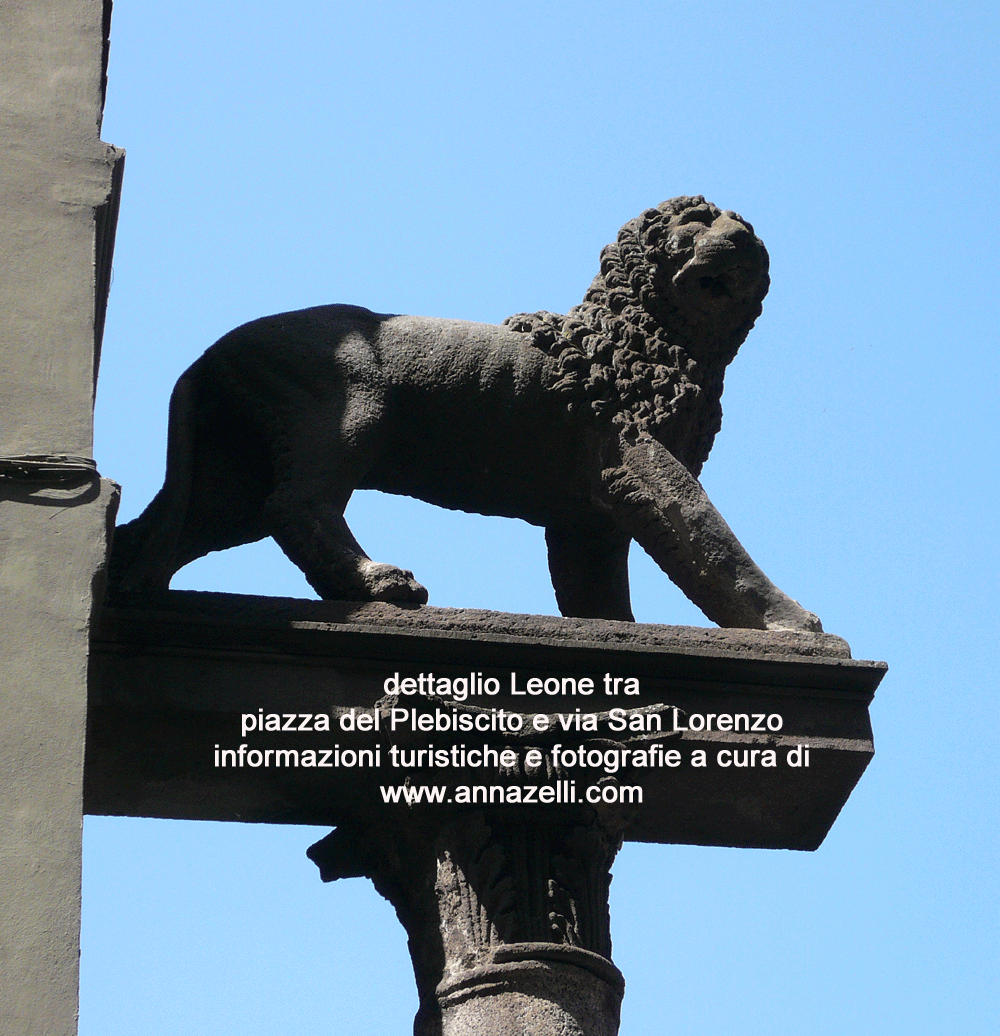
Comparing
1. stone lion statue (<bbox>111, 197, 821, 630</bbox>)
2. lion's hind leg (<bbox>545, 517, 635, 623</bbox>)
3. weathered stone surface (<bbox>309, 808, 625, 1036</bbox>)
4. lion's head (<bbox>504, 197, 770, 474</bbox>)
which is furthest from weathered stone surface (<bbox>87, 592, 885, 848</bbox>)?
lion's head (<bbox>504, 197, 770, 474</bbox>)

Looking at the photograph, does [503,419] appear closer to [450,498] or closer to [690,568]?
[450,498]

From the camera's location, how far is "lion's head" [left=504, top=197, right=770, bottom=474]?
27.8 ft

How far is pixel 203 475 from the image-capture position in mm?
8336

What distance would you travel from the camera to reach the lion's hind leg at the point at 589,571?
28.7 ft

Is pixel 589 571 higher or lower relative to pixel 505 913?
higher

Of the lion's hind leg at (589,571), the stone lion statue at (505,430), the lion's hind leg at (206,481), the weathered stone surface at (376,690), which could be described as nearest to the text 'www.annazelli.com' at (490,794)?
the weathered stone surface at (376,690)

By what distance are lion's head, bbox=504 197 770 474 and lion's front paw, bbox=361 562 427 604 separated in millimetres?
1155

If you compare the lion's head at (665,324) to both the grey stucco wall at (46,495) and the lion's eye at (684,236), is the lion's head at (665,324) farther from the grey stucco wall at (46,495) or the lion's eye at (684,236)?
the grey stucco wall at (46,495)

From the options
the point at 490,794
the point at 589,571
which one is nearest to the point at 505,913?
the point at 490,794

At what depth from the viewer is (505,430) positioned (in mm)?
8352

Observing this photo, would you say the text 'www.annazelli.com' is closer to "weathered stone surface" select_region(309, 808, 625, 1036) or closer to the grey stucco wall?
"weathered stone surface" select_region(309, 808, 625, 1036)

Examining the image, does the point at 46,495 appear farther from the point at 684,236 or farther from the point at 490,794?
the point at 684,236

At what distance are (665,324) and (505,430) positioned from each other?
855 mm

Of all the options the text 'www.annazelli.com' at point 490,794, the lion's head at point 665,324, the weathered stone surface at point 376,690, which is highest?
the lion's head at point 665,324
